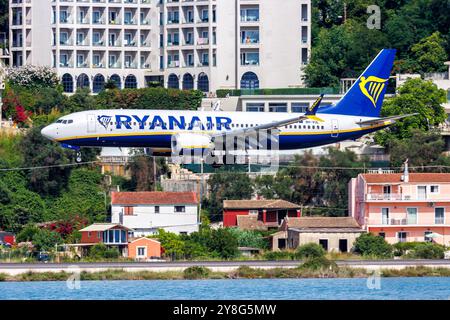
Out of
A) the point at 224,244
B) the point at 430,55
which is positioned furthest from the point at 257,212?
the point at 430,55

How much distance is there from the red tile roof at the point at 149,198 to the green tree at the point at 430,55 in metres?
40.9

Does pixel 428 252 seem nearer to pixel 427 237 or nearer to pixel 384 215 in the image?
pixel 427 237

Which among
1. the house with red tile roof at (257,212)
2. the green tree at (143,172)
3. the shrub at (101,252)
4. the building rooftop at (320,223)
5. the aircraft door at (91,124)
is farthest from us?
the green tree at (143,172)

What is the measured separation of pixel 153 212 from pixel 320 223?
44.0 feet

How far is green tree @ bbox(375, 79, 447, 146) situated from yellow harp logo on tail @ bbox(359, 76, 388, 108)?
92.3 ft

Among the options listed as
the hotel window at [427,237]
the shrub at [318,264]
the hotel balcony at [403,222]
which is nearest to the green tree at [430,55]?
the hotel balcony at [403,222]

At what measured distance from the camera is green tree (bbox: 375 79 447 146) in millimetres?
112562

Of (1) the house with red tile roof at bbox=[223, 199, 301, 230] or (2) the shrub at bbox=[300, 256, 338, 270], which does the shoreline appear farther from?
A: (1) the house with red tile roof at bbox=[223, 199, 301, 230]

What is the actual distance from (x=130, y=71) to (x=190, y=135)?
7374 cm

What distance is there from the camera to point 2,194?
95.1 meters

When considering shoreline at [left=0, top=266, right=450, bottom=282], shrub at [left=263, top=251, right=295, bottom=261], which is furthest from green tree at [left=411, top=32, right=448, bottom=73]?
shoreline at [left=0, top=266, right=450, bottom=282]

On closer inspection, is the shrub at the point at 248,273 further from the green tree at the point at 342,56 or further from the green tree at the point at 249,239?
the green tree at the point at 342,56

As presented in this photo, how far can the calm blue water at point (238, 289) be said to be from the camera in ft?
175
